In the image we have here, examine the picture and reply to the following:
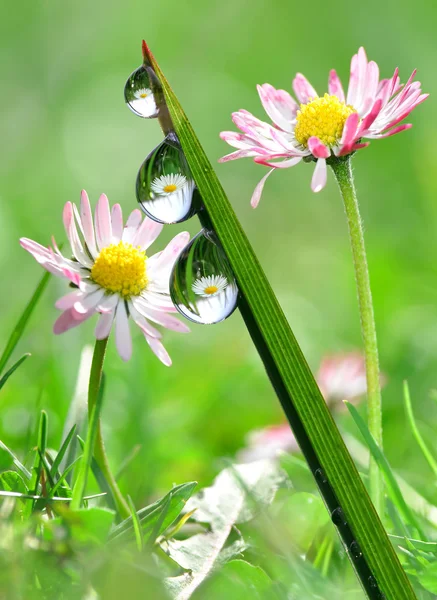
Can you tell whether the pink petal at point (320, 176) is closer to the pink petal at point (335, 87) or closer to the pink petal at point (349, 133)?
the pink petal at point (349, 133)

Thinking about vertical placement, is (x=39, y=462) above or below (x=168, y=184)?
below

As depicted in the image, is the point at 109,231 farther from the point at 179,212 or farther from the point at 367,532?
the point at 367,532

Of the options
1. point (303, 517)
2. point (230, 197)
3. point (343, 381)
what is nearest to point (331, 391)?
point (343, 381)

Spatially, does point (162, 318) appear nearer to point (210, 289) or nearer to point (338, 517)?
point (210, 289)

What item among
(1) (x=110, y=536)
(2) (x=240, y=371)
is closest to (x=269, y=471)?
(1) (x=110, y=536)

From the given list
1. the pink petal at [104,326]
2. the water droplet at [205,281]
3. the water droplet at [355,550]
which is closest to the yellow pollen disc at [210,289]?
the water droplet at [205,281]

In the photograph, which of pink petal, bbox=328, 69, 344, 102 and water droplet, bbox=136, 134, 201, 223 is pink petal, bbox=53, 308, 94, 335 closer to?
water droplet, bbox=136, 134, 201, 223
